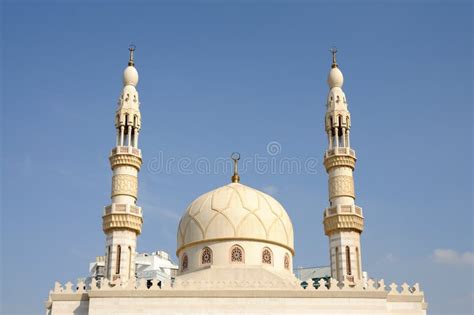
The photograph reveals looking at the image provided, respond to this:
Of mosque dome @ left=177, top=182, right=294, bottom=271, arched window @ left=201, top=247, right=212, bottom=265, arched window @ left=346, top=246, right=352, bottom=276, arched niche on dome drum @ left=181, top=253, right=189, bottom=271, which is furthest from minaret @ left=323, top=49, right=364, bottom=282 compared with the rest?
arched niche on dome drum @ left=181, top=253, right=189, bottom=271

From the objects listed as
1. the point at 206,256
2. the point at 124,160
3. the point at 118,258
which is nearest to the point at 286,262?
the point at 206,256

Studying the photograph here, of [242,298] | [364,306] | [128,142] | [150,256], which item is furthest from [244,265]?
[150,256]

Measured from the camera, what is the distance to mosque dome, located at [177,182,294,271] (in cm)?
2438

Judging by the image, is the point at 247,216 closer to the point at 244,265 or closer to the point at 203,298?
the point at 244,265

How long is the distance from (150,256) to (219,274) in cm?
2490

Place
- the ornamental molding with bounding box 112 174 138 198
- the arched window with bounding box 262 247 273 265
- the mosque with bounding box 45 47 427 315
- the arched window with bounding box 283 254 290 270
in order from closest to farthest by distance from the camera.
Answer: the mosque with bounding box 45 47 427 315, the arched window with bounding box 262 247 273 265, the arched window with bounding box 283 254 290 270, the ornamental molding with bounding box 112 174 138 198

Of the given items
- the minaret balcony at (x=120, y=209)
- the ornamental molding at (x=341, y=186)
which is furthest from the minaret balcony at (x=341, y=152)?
the minaret balcony at (x=120, y=209)

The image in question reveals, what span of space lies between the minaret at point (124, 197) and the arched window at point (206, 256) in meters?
2.70

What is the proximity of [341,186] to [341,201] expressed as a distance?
61 cm

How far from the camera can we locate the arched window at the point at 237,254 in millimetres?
24122

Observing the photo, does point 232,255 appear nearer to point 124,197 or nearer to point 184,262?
point 184,262

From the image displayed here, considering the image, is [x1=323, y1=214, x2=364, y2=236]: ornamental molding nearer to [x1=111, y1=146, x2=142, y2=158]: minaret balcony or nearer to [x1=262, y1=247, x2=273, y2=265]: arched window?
[x1=262, y1=247, x2=273, y2=265]: arched window

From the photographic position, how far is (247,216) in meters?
25.0

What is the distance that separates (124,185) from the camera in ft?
83.8
